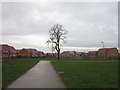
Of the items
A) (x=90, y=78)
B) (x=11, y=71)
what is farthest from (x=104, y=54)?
(x=90, y=78)

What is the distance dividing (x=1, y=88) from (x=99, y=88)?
4520mm

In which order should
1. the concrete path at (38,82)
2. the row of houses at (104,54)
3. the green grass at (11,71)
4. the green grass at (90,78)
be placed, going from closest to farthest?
the concrete path at (38,82)
the green grass at (90,78)
the green grass at (11,71)
the row of houses at (104,54)

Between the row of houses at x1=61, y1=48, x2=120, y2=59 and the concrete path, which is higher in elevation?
the concrete path

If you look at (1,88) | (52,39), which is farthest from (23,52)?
(1,88)

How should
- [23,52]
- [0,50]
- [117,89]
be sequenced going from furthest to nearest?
[23,52] → [0,50] → [117,89]

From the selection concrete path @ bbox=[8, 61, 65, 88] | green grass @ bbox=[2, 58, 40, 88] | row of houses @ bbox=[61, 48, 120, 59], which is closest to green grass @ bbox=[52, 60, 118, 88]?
concrete path @ bbox=[8, 61, 65, 88]

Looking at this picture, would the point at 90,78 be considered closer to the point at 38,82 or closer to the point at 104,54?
the point at 38,82

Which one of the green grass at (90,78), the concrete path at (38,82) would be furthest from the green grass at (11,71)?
the green grass at (90,78)

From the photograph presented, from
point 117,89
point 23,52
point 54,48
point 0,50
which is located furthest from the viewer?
point 23,52

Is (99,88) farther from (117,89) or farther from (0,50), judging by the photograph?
(0,50)

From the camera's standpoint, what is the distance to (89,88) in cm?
865

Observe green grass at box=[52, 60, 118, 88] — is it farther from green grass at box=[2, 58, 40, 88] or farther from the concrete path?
green grass at box=[2, 58, 40, 88]

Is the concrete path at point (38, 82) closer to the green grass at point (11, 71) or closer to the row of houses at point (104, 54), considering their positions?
the green grass at point (11, 71)

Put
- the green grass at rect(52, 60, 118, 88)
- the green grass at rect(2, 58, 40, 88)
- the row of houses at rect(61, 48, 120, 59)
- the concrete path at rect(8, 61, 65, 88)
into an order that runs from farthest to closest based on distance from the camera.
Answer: the row of houses at rect(61, 48, 120, 59), the green grass at rect(2, 58, 40, 88), the green grass at rect(52, 60, 118, 88), the concrete path at rect(8, 61, 65, 88)
